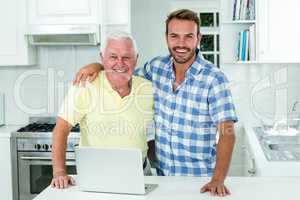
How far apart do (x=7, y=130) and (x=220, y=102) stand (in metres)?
2.31

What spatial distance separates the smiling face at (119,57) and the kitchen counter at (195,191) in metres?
0.54

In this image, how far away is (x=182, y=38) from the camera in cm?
243

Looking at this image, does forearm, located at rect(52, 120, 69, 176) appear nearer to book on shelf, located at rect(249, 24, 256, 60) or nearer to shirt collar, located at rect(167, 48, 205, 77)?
shirt collar, located at rect(167, 48, 205, 77)

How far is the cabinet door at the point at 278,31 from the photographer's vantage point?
3859mm

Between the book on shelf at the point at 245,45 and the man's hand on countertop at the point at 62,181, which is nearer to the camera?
the man's hand on countertop at the point at 62,181

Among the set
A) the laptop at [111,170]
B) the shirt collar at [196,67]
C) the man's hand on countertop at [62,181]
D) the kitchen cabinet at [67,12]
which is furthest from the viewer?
the kitchen cabinet at [67,12]

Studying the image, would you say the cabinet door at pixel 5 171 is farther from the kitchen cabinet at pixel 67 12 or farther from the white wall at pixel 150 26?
the white wall at pixel 150 26

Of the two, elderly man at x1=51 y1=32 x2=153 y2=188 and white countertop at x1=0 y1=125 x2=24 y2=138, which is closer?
elderly man at x1=51 y1=32 x2=153 y2=188

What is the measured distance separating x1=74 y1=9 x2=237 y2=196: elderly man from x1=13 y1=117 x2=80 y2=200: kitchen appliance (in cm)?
144

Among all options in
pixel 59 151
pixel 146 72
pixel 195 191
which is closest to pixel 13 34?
pixel 146 72

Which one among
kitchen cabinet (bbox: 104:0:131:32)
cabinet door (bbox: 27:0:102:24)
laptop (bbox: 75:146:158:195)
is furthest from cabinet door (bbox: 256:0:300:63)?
laptop (bbox: 75:146:158:195)

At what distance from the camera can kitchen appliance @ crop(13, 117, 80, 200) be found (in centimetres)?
389

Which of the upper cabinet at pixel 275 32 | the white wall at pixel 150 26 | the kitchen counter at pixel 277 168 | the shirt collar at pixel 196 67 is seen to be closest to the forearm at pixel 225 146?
the shirt collar at pixel 196 67

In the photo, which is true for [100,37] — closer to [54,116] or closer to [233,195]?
[54,116]
